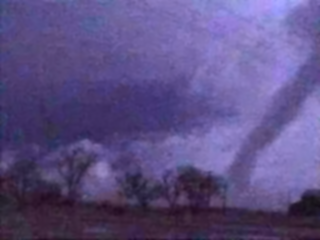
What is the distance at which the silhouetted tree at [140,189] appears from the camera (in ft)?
34.3

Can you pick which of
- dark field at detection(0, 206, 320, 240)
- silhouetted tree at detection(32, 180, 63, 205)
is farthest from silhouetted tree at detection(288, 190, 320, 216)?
silhouetted tree at detection(32, 180, 63, 205)

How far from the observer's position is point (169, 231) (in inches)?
411

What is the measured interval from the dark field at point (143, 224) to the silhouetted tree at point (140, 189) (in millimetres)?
153

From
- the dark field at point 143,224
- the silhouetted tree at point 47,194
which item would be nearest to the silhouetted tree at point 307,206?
the dark field at point 143,224

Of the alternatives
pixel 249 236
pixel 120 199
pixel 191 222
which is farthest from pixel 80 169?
pixel 249 236

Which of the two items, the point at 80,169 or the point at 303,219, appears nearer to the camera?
the point at 80,169

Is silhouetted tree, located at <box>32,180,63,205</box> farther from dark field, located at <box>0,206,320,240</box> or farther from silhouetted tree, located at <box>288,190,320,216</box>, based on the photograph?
silhouetted tree, located at <box>288,190,320,216</box>

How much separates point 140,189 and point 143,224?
0.38m

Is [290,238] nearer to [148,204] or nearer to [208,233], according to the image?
[208,233]

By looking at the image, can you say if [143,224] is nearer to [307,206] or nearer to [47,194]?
[47,194]

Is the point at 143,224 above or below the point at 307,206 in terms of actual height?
below

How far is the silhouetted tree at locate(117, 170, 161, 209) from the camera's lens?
412 inches

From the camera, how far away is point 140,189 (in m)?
10.5

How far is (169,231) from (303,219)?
5.41ft
